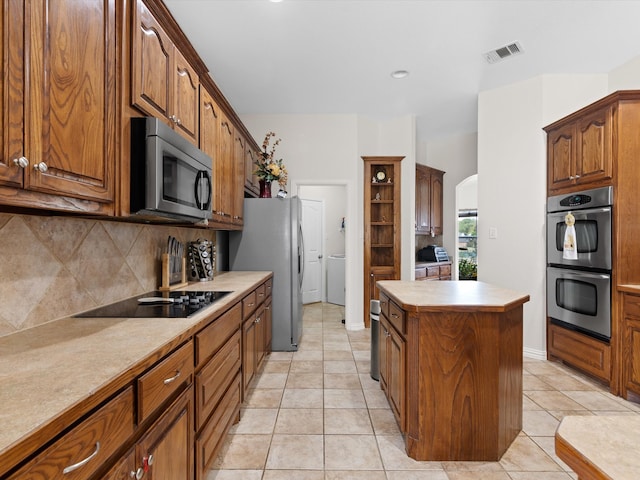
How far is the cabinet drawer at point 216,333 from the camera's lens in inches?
58.7

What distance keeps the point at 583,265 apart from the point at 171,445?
334 cm

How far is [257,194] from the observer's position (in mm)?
4367

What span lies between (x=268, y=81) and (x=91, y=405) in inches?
142

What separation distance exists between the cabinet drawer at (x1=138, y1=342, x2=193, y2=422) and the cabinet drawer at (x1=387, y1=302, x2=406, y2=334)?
3.81 feet

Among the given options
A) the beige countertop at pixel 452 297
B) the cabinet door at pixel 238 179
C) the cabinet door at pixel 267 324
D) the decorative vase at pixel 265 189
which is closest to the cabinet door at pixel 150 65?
the cabinet door at pixel 238 179

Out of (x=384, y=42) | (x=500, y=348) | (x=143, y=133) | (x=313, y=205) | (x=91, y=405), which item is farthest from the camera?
(x=313, y=205)

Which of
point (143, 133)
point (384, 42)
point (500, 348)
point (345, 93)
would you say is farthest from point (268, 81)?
point (500, 348)

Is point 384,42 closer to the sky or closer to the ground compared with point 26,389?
closer to the sky

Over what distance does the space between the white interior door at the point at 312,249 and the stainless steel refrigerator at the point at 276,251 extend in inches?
98.0

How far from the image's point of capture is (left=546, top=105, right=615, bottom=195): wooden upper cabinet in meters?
2.74

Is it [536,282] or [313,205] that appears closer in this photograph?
[536,282]

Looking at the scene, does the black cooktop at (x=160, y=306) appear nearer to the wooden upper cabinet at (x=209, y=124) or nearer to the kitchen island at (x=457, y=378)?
the wooden upper cabinet at (x=209, y=124)

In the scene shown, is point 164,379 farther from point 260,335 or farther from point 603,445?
point 260,335

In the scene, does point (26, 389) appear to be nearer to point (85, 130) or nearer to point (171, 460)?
point (171, 460)
